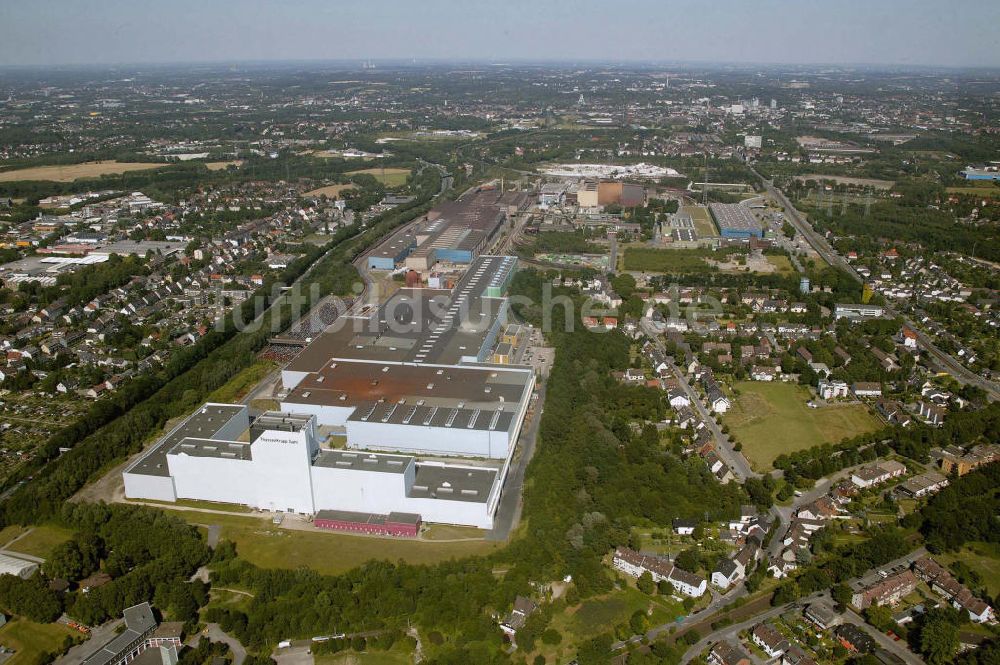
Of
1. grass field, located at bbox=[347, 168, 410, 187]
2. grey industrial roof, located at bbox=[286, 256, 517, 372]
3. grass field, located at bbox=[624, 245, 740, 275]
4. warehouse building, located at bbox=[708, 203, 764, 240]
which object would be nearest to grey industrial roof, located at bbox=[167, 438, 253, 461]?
grey industrial roof, located at bbox=[286, 256, 517, 372]

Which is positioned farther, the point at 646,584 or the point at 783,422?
the point at 783,422

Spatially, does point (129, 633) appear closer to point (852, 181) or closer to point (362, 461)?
point (362, 461)

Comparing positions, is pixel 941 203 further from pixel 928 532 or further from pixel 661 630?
pixel 661 630

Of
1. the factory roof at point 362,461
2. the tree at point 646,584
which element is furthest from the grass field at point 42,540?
the tree at point 646,584

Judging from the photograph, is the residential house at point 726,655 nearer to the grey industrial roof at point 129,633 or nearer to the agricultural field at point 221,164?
the grey industrial roof at point 129,633

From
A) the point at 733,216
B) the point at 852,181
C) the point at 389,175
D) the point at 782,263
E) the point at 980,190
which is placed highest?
the point at 980,190

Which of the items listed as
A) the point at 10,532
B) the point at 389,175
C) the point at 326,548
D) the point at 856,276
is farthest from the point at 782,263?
the point at 389,175
